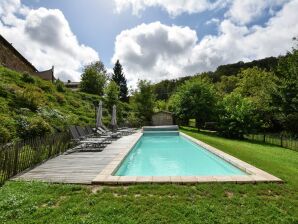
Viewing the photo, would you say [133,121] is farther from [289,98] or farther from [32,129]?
[32,129]

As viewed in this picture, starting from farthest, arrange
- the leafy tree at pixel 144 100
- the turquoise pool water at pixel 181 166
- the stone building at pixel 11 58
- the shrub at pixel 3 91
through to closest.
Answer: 1. the leafy tree at pixel 144 100
2. the stone building at pixel 11 58
3. the shrub at pixel 3 91
4. the turquoise pool water at pixel 181 166

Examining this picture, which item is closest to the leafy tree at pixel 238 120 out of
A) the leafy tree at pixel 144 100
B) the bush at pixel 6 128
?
the leafy tree at pixel 144 100

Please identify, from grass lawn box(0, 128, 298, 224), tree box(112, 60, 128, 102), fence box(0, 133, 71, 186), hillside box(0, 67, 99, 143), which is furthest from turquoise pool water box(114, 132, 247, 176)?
tree box(112, 60, 128, 102)

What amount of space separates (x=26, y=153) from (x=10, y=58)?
2100cm

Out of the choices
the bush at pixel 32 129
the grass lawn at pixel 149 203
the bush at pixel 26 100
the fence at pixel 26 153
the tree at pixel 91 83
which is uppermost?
the tree at pixel 91 83

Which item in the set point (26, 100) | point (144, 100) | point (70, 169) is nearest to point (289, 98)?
point (144, 100)

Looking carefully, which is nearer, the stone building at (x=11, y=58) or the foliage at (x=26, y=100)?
the foliage at (x=26, y=100)

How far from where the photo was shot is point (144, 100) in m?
31.1

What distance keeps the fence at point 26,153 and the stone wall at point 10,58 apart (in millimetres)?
16666

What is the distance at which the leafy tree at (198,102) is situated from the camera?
79.3ft

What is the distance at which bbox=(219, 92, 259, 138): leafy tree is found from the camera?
734 inches

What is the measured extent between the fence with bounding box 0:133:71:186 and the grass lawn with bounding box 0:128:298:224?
556mm

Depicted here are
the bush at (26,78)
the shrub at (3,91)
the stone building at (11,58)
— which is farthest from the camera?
the stone building at (11,58)

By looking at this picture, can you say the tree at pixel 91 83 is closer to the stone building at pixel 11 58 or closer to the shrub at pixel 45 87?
the stone building at pixel 11 58
